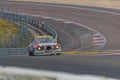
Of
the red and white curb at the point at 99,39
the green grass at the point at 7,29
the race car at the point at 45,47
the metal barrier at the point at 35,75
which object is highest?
the metal barrier at the point at 35,75

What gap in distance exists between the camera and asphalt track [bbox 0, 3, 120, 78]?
1867 cm

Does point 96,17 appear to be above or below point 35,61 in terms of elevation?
below

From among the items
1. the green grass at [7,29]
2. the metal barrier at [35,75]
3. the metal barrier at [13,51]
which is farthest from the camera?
the green grass at [7,29]

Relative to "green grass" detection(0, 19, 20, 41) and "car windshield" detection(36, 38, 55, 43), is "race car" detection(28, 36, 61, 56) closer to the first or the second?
"car windshield" detection(36, 38, 55, 43)

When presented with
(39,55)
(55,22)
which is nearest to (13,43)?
(39,55)

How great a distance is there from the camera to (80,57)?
78.8 ft

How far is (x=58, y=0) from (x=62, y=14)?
13.2 meters

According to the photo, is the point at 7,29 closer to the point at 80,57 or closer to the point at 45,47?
the point at 45,47

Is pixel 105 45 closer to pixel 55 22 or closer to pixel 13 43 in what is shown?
pixel 13 43

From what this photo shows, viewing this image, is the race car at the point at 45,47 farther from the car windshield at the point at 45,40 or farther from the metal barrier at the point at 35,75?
the metal barrier at the point at 35,75

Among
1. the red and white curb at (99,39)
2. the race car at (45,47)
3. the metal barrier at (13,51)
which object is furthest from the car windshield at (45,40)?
the red and white curb at (99,39)

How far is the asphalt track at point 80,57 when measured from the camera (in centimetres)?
1867

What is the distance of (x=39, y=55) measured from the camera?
2636 cm

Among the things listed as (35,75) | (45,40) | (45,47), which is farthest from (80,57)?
(35,75)
